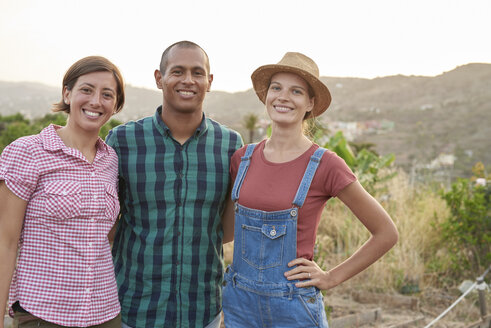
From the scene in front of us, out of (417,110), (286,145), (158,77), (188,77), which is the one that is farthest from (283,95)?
(417,110)

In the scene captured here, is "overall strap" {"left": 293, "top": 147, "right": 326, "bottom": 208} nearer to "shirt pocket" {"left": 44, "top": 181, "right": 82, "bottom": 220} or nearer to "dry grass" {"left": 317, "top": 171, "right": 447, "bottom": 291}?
"shirt pocket" {"left": 44, "top": 181, "right": 82, "bottom": 220}

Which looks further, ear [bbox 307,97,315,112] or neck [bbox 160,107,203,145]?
neck [bbox 160,107,203,145]

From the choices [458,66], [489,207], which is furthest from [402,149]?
[489,207]

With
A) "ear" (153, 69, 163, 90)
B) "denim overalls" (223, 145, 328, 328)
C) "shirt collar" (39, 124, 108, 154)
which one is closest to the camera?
"shirt collar" (39, 124, 108, 154)

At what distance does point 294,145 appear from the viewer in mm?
2549

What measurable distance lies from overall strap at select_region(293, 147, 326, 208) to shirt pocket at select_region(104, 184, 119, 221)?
2.95 ft

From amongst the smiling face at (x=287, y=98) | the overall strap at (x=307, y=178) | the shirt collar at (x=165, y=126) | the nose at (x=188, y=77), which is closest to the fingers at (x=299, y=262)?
the overall strap at (x=307, y=178)

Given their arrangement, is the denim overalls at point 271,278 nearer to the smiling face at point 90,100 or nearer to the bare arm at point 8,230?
the smiling face at point 90,100

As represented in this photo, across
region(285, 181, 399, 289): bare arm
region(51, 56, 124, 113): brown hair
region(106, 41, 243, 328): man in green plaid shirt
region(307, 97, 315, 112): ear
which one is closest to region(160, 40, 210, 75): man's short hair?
region(106, 41, 243, 328): man in green plaid shirt

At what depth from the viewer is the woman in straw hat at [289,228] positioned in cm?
234

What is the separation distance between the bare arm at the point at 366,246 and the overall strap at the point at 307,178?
0.17 meters

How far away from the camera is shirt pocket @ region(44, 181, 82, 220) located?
2170mm

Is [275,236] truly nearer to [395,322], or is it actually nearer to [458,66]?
[395,322]

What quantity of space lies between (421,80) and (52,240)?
60.5 m
